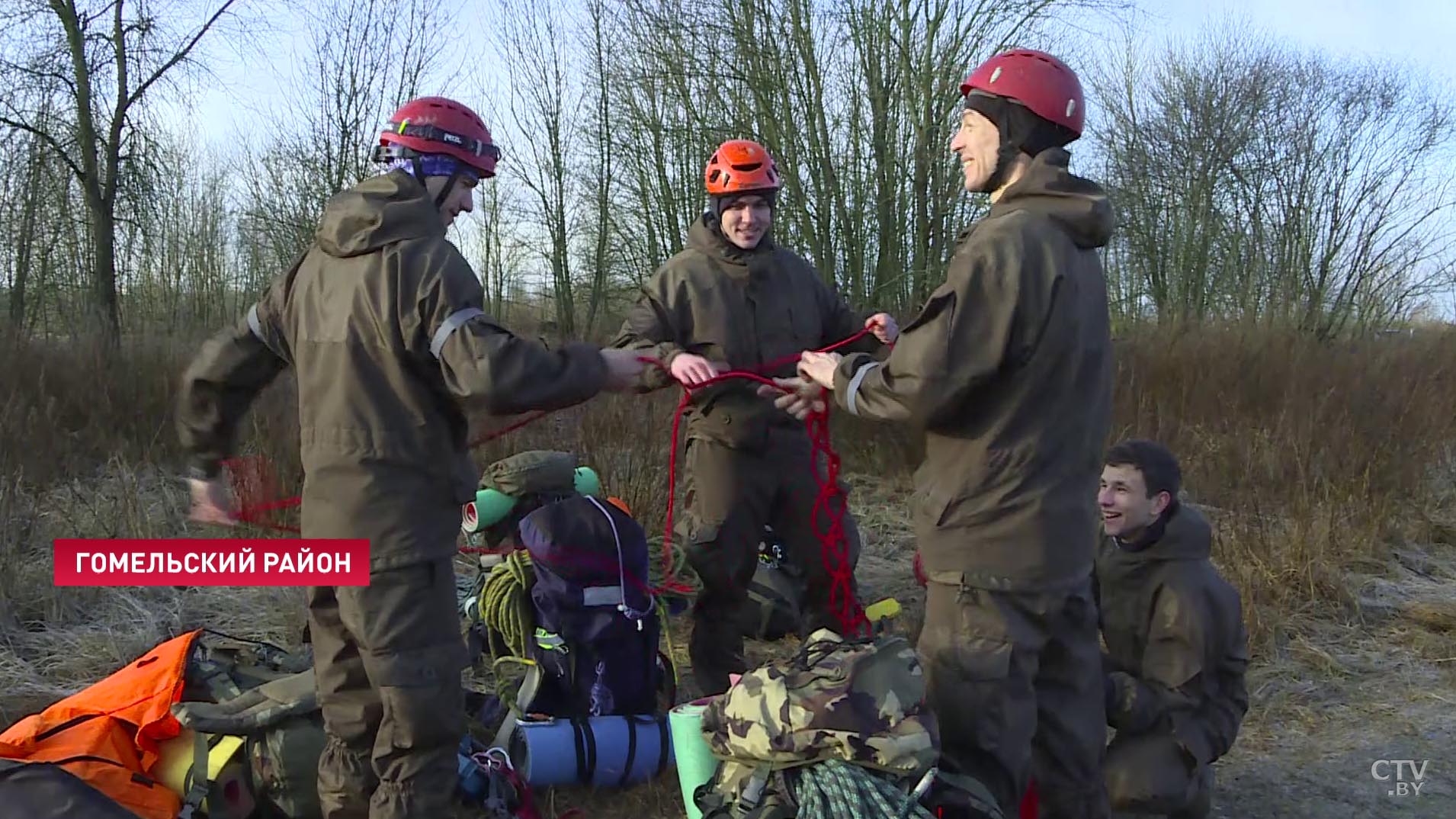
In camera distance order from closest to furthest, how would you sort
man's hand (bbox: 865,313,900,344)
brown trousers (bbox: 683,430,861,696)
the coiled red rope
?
the coiled red rope, man's hand (bbox: 865,313,900,344), brown trousers (bbox: 683,430,861,696)

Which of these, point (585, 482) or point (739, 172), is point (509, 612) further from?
point (739, 172)

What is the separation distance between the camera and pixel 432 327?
2.60 m

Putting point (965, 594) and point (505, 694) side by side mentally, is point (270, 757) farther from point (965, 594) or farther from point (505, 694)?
point (965, 594)

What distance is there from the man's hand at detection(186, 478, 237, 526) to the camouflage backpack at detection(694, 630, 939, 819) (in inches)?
64.2

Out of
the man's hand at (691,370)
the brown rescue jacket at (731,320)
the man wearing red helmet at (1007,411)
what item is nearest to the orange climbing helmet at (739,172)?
the brown rescue jacket at (731,320)

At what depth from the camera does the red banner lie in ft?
8.93

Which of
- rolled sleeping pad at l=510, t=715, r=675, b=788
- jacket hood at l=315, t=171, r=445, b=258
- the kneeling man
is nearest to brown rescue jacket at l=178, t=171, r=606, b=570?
jacket hood at l=315, t=171, r=445, b=258

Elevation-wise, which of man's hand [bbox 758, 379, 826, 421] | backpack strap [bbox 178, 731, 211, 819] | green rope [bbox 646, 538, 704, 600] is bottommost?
→ backpack strap [bbox 178, 731, 211, 819]

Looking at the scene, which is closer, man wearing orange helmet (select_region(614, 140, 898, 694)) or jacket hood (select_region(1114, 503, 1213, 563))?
jacket hood (select_region(1114, 503, 1213, 563))

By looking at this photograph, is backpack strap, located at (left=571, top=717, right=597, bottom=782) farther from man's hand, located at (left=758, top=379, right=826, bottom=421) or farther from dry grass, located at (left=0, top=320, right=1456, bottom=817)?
man's hand, located at (left=758, top=379, right=826, bottom=421)

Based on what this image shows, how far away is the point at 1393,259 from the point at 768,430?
17351mm

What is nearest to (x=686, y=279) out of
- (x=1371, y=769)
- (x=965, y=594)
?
(x=965, y=594)

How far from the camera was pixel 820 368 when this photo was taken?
9.78ft

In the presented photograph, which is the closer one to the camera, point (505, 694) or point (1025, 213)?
point (1025, 213)
